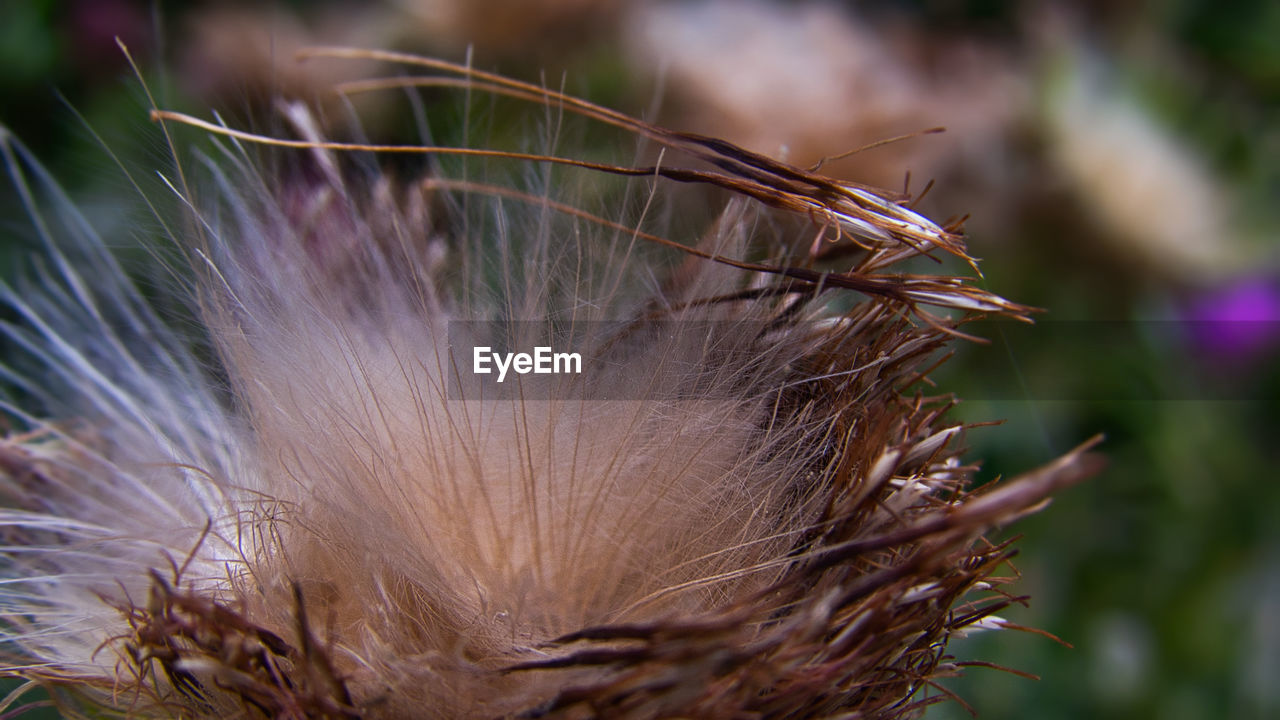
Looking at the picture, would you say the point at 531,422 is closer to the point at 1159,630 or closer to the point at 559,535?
the point at 559,535

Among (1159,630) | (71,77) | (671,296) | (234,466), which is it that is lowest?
(1159,630)

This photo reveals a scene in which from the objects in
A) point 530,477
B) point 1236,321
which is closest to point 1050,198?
point 1236,321

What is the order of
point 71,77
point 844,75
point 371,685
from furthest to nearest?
1. point 71,77
2. point 844,75
3. point 371,685

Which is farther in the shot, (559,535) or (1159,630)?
(1159,630)

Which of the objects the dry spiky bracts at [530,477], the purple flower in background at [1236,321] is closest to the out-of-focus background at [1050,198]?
the purple flower in background at [1236,321]

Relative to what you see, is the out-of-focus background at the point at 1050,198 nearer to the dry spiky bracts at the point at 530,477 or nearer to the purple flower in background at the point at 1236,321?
the purple flower in background at the point at 1236,321

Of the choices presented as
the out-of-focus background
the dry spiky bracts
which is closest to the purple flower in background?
the out-of-focus background

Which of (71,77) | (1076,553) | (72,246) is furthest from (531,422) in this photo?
(71,77)

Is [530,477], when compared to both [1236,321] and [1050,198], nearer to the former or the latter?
[1050,198]

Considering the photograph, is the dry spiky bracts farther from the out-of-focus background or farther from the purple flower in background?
the purple flower in background
